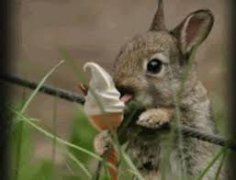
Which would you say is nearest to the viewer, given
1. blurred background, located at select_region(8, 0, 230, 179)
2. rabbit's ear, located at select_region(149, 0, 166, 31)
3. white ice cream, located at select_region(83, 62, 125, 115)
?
white ice cream, located at select_region(83, 62, 125, 115)

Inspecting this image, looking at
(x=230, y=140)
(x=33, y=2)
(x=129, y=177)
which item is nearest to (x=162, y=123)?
(x=129, y=177)

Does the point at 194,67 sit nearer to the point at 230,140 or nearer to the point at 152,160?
the point at 152,160

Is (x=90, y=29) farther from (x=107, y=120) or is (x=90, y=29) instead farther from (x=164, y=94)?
(x=107, y=120)

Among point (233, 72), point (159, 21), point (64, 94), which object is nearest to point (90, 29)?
point (159, 21)

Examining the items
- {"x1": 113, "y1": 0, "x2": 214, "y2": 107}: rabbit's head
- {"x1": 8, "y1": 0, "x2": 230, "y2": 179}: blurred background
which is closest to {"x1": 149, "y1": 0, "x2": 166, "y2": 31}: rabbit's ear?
{"x1": 113, "y1": 0, "x2": 214, "y2": 107}: rabbit's head

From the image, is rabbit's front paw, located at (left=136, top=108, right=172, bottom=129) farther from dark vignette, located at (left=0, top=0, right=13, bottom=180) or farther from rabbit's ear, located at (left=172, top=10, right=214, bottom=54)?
dark vignette, located at (left=0, top=0, right=13, bottom=180)

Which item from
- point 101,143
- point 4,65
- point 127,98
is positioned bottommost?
point 101,143
